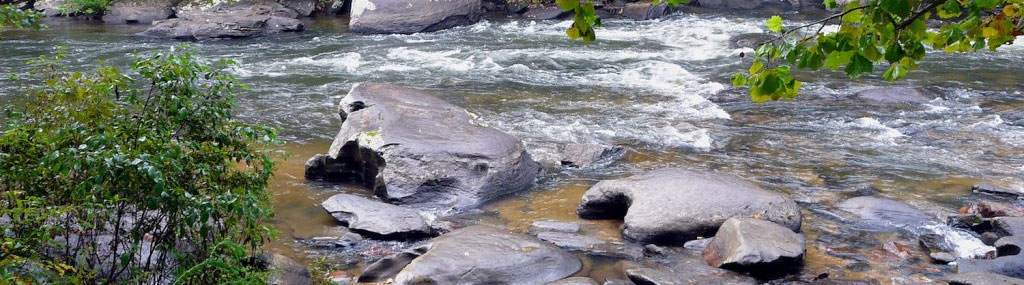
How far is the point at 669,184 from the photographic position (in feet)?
21.7

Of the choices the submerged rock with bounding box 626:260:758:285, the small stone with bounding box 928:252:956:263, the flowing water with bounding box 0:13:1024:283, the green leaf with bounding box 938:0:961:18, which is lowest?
the flowing water with bounding box 0:13:1024:283

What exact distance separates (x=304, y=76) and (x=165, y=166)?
29.8 feet

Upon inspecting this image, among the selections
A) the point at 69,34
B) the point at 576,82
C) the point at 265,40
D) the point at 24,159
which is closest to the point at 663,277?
the point at 24,159

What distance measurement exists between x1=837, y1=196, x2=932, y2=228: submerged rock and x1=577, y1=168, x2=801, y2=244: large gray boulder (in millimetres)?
632

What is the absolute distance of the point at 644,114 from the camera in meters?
10.2

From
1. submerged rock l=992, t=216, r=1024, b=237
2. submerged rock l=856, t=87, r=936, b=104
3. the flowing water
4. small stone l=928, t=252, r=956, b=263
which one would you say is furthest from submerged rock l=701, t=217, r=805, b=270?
submerged rock l=856, t=87, r=936, b=104

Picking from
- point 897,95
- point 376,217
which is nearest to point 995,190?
point 897,95

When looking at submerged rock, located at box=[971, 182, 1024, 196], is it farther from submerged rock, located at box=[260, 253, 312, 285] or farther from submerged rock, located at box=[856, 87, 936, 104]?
submerged rock, located at box=[260, 253, 312, 285]

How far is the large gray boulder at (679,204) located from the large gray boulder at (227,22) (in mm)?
11168

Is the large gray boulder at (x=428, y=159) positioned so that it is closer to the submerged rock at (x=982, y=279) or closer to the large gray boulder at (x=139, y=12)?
the submerged rock at (x=982, y=279)

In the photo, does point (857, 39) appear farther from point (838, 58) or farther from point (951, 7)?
point (951, 7)

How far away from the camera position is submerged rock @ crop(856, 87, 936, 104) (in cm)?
1088

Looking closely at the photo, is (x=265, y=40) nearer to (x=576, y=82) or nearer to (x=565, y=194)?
(x=576, y=82)

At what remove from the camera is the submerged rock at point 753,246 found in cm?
542
